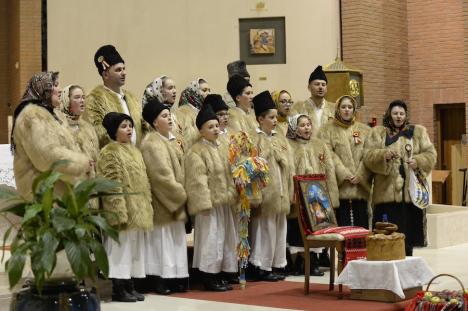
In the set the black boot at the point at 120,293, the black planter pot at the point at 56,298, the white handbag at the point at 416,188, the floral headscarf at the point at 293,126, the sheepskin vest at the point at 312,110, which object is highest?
the sheepskin vest at the point at 312,110

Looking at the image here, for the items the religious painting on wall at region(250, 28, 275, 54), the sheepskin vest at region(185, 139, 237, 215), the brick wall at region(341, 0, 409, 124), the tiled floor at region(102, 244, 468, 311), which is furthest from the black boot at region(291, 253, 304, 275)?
the religious painting on wall at region(250, 28, 275, 54)

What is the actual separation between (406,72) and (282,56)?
340cm

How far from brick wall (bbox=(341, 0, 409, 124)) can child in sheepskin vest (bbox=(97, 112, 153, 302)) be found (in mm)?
7499

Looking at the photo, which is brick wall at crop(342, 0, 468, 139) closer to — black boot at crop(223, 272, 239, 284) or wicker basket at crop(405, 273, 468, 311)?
black boot at crop(223, 272, 239, 284)

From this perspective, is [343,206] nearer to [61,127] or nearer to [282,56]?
[61,127]

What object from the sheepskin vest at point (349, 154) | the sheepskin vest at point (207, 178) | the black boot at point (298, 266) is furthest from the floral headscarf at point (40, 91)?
the sheepskin vest at point (349, 154)

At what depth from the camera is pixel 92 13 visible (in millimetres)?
15023

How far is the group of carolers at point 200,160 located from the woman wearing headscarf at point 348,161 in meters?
0.01

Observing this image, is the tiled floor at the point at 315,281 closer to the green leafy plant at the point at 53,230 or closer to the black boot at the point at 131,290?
the black boot at the point at 131,290

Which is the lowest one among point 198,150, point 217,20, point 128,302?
point 128,302

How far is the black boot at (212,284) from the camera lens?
28.8 ft

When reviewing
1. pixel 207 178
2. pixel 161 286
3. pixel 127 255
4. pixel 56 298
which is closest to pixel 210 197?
pixel 207 178

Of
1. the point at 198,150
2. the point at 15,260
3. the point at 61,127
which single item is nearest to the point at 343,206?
the point at 198,150

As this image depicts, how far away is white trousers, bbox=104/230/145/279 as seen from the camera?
316 inches
